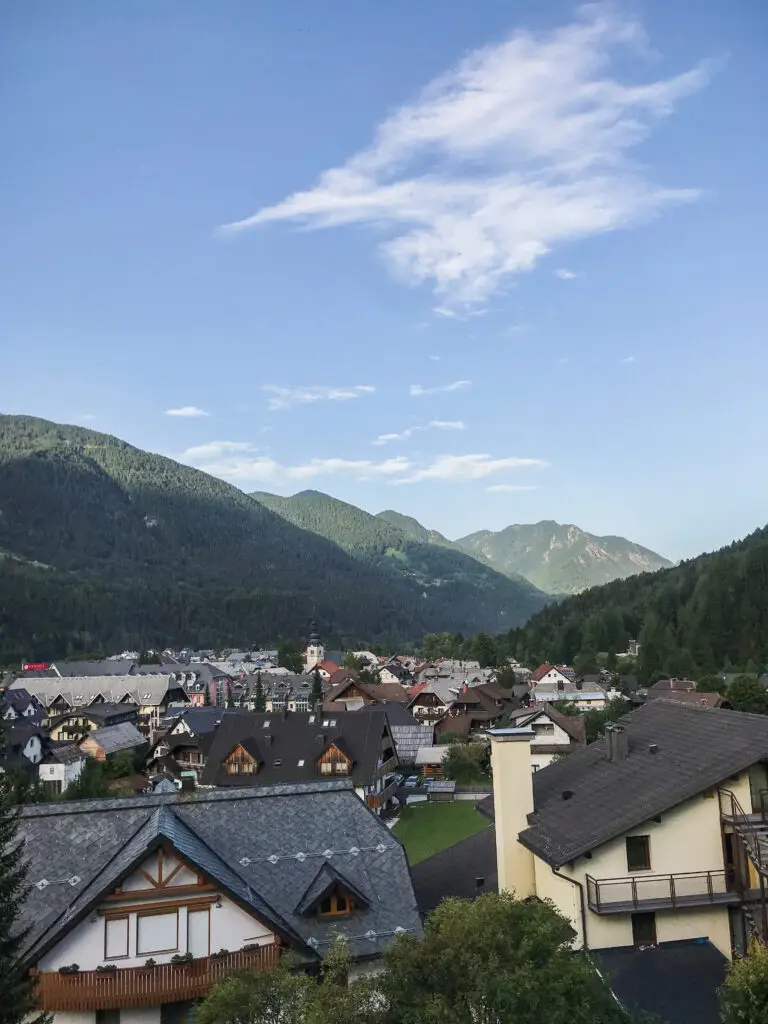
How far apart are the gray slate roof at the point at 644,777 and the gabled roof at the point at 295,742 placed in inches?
1474

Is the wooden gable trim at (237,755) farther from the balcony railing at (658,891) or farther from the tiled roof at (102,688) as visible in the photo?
the tiled roof at (102,688)

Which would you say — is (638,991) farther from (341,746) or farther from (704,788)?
(341,746)

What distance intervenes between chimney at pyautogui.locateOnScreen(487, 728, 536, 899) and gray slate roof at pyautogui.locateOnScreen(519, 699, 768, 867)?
1.47ft

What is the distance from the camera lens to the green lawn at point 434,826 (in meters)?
45.1

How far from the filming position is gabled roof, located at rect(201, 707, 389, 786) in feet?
193

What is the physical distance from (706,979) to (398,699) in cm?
10212

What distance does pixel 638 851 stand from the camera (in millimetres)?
17484

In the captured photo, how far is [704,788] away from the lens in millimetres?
17062

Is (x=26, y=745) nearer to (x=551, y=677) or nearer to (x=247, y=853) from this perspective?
(x=247, y=853)

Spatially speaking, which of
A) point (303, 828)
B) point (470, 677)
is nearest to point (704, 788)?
point (303, 828)

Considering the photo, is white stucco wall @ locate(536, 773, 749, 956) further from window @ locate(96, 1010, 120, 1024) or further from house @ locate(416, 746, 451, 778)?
house @ locate(416, 746, 451, 778)

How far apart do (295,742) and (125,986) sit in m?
46.6

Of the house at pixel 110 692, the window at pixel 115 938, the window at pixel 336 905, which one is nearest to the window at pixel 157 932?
the window at pixel 115 938

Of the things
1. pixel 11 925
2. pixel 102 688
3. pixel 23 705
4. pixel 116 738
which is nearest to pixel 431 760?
pixel 116 738
